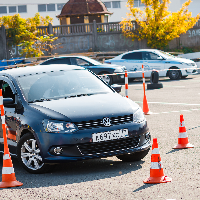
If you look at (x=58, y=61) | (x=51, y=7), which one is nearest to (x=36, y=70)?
(x=58, y=61)

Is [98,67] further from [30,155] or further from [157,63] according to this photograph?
[30,155]

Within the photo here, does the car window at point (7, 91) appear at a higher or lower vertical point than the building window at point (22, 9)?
lower

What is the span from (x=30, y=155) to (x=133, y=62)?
56.6ft

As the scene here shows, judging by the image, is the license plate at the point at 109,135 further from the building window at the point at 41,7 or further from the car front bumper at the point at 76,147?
the building window at the point at 41,7

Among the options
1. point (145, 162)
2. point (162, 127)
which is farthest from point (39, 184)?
point (162, 127)

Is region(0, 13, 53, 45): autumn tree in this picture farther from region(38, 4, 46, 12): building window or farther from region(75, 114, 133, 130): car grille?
region(75, 114, 133, 130): car grille

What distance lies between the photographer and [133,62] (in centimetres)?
2347

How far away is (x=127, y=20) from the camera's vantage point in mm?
32688

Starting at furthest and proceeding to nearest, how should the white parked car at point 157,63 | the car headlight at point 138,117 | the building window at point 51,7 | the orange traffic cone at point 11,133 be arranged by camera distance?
the building window at point 51,7, the white parked car at point 157,63, the orange traffic cone at point 11,133, the car headlight at point 138,117

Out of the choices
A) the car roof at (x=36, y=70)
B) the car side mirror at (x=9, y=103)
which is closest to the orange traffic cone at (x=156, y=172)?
the car side mirror at (x=9, y=103)

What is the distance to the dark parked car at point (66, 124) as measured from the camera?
6.36 meters

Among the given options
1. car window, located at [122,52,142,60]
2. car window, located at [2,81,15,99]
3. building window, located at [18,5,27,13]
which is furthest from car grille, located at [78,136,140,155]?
building window, located at [18,5,27,13]

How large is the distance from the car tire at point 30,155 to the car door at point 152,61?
54.4 ft

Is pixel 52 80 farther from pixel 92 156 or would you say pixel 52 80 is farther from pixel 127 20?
pixel 127 20
